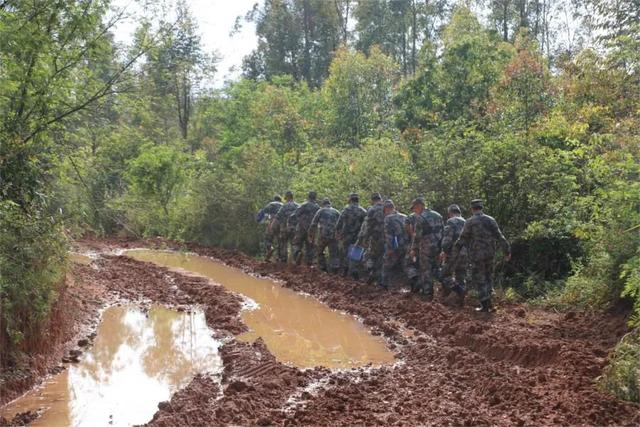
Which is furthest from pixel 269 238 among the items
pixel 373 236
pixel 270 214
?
pixel 373 236

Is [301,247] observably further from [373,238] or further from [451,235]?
[451,235]

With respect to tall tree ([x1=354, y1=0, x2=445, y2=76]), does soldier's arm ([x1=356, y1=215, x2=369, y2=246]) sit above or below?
below

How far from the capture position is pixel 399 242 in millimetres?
12797

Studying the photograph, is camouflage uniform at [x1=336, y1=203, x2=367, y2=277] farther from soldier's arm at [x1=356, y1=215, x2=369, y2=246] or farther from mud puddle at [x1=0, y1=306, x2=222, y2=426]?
mud puddle at [x1=0, y1=306, x2=222, y2=426]

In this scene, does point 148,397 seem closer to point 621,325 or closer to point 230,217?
point 621,325

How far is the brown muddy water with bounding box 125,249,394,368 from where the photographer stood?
28.8 ft

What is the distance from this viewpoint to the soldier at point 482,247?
10.6 m

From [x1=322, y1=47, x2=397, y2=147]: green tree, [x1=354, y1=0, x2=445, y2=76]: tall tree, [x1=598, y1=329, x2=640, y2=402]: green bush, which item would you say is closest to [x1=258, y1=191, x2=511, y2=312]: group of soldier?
[x1=598, y1=329, x2=640, y2=402]: green bush

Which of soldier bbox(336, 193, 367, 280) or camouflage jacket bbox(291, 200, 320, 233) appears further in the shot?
camouflage jacket bbox(291, 200, 320, 233)

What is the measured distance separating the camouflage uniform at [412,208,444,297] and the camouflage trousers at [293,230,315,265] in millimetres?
4566

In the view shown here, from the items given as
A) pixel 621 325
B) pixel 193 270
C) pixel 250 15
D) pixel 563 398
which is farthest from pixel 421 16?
pixel 563 398

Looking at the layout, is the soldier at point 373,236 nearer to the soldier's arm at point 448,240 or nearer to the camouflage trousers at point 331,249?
the camouflage trousers at point 331,249

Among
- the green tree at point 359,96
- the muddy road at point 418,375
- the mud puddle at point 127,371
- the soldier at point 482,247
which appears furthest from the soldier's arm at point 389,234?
the green tree at point 359,96

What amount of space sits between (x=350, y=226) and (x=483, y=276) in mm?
4291
